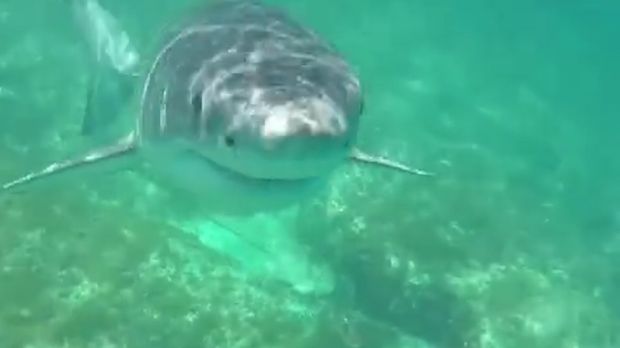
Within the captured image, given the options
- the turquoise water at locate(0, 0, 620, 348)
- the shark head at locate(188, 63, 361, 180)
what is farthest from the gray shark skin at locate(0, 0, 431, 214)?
the turquoise water at locate(0, 0, 620, 348)

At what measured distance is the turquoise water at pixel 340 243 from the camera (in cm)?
1055

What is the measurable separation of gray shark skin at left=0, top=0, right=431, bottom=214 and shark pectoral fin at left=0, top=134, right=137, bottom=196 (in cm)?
1

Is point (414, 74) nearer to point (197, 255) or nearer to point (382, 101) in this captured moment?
point (382, 101)

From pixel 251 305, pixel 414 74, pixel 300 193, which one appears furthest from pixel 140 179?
pixel 414 74

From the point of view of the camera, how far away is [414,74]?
23.2 m

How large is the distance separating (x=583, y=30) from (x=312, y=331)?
3690cm

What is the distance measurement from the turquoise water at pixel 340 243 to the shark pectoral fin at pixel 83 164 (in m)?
A: 1.93

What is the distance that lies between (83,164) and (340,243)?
730cm

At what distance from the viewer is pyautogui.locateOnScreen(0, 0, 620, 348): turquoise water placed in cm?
1055

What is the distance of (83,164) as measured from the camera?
6.34 metres

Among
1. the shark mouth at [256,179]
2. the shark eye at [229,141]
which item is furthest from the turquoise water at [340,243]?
the shark eye at [229,141]

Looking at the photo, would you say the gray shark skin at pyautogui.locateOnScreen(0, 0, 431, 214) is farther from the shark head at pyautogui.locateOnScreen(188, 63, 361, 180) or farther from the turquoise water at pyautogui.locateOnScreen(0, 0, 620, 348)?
the turquoise water at pyautogui.locateOnScreen(0, 0, 620, 348)

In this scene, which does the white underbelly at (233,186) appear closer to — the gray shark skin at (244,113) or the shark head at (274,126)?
the gray shark skin at (244,113)

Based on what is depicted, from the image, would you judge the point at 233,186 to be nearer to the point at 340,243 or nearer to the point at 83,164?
the point at 83,164
